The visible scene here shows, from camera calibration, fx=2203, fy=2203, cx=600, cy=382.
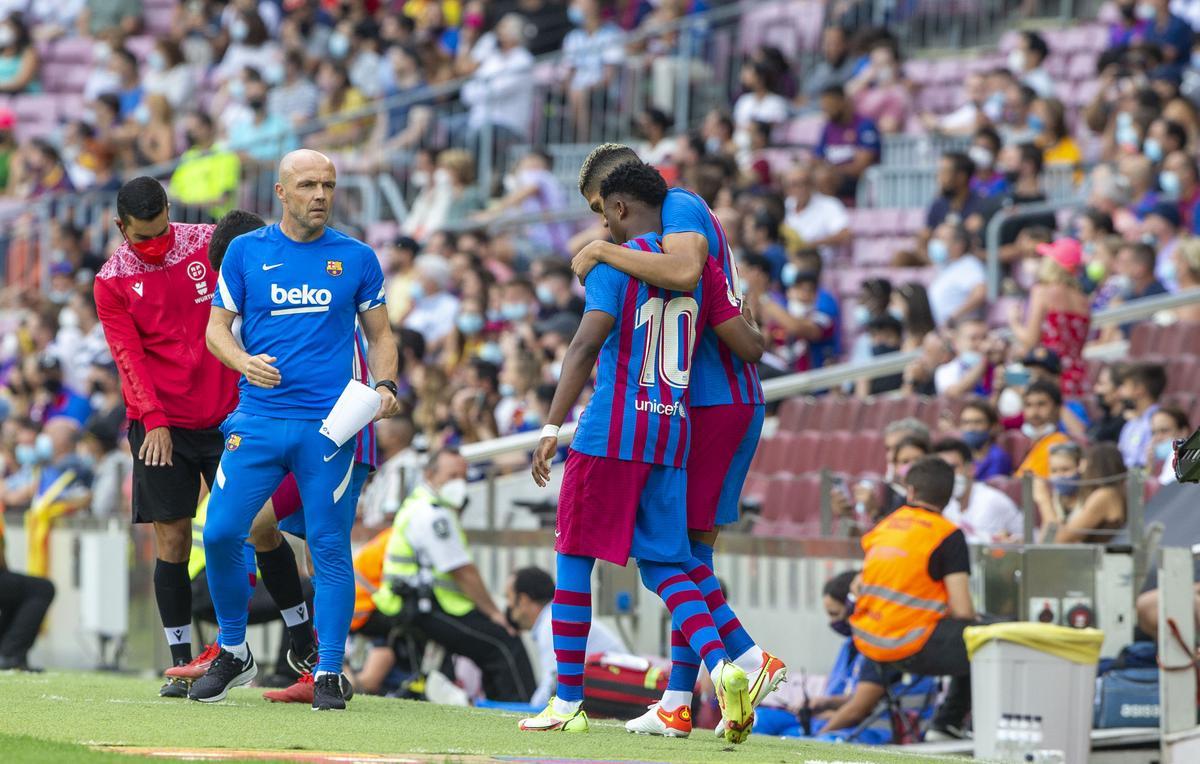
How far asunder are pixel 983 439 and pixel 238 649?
5423 millimetres

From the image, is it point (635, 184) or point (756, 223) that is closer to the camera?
point (635, 184)

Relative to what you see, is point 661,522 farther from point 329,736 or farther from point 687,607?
point 329,736

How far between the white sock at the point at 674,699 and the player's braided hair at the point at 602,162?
1.84 metres

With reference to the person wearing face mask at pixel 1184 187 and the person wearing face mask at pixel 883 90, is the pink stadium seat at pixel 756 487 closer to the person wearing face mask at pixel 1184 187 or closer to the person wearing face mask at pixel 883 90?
the person wearing face mask at pixel 1184 187

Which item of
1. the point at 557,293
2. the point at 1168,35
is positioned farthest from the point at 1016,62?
the point at 557,293

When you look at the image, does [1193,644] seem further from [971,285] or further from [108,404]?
[108,404]

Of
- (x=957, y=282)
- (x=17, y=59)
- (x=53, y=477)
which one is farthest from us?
(x=17, y=59)

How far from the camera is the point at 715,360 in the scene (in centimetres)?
802

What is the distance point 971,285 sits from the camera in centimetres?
1565

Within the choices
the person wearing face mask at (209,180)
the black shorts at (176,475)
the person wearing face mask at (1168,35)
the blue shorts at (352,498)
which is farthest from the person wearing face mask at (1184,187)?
the person wearing face mask at (209,180)

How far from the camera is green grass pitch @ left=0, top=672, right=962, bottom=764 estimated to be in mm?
6863

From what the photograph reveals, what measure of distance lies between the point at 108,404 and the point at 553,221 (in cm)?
417

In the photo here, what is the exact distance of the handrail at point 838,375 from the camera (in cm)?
1405

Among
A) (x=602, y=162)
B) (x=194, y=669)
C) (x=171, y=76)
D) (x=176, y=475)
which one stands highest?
(x=171, y=76)
